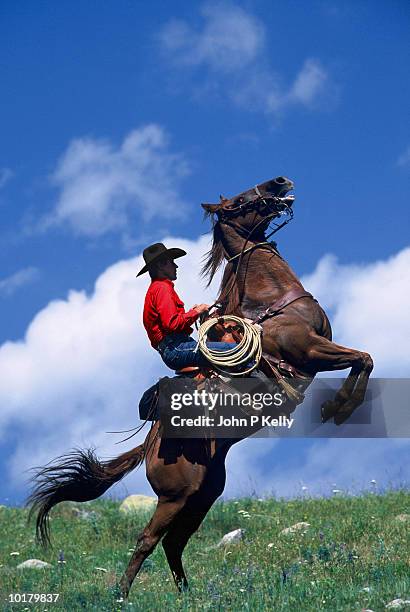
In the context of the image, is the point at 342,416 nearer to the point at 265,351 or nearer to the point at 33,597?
the point at 265,351

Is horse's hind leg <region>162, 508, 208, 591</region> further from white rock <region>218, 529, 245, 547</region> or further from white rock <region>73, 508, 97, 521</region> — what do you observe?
white rock <region>73, 508, 97, 521</region>

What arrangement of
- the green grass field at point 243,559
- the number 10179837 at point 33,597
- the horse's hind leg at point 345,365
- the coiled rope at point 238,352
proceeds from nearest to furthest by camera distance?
the green grass field at point 243,559 → the number 10179837 at point 33,597 → the coiled rope at point 238,352 → the horse's hind leg at point 345,365

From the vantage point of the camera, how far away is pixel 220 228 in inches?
377

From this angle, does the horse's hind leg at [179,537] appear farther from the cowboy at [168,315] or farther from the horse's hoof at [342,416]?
the horse's hoof at [342,416]

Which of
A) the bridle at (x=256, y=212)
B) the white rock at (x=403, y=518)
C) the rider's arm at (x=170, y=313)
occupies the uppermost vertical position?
the bridle at (x=256, y=212)

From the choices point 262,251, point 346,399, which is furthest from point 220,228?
point 346,399

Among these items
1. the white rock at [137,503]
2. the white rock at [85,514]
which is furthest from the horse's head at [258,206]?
the white rock at [85,514]

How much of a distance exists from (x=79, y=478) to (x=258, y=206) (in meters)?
3.29

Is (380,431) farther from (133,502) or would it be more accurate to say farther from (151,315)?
(133,502)

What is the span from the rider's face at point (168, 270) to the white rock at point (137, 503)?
644 cm

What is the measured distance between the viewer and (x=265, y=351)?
905 cm

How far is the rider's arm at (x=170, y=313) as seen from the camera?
862cm

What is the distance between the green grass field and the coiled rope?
1892 millimetres

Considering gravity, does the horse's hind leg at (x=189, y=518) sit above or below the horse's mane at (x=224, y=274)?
below
